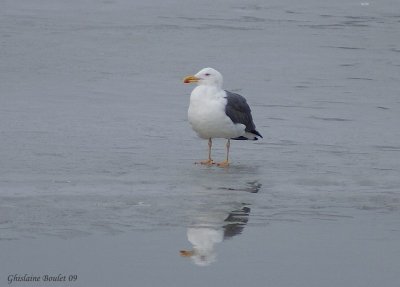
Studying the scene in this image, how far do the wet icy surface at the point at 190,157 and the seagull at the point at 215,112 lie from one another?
0.31 m

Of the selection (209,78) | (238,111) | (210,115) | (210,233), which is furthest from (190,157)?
(210,233)

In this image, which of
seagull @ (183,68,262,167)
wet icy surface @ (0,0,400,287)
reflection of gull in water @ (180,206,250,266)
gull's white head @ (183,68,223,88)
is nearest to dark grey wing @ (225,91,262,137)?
seagull @ (183,68,262,167)

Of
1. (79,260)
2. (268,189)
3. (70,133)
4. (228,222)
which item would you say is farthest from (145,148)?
(79,260)

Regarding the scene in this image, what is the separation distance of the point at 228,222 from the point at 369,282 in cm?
154

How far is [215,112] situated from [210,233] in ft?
10.1

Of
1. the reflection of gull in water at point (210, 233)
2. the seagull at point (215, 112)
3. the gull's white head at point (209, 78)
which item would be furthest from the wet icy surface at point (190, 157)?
the gull's white head at point (209, 78)

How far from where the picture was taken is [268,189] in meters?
9.23

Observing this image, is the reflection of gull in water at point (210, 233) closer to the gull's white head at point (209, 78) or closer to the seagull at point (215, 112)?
the seagull at point (215, 112)

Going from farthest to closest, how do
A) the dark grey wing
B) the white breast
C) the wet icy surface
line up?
the dark grey wing
the white breast
the wet icy surface

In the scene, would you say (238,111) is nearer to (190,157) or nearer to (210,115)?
(210,115)

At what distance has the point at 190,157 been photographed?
35.3ft

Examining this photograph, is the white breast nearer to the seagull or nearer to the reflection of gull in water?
the seagull

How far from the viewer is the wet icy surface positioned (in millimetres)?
7082

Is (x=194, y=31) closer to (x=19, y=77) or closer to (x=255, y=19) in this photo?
(x=255, y=19)
